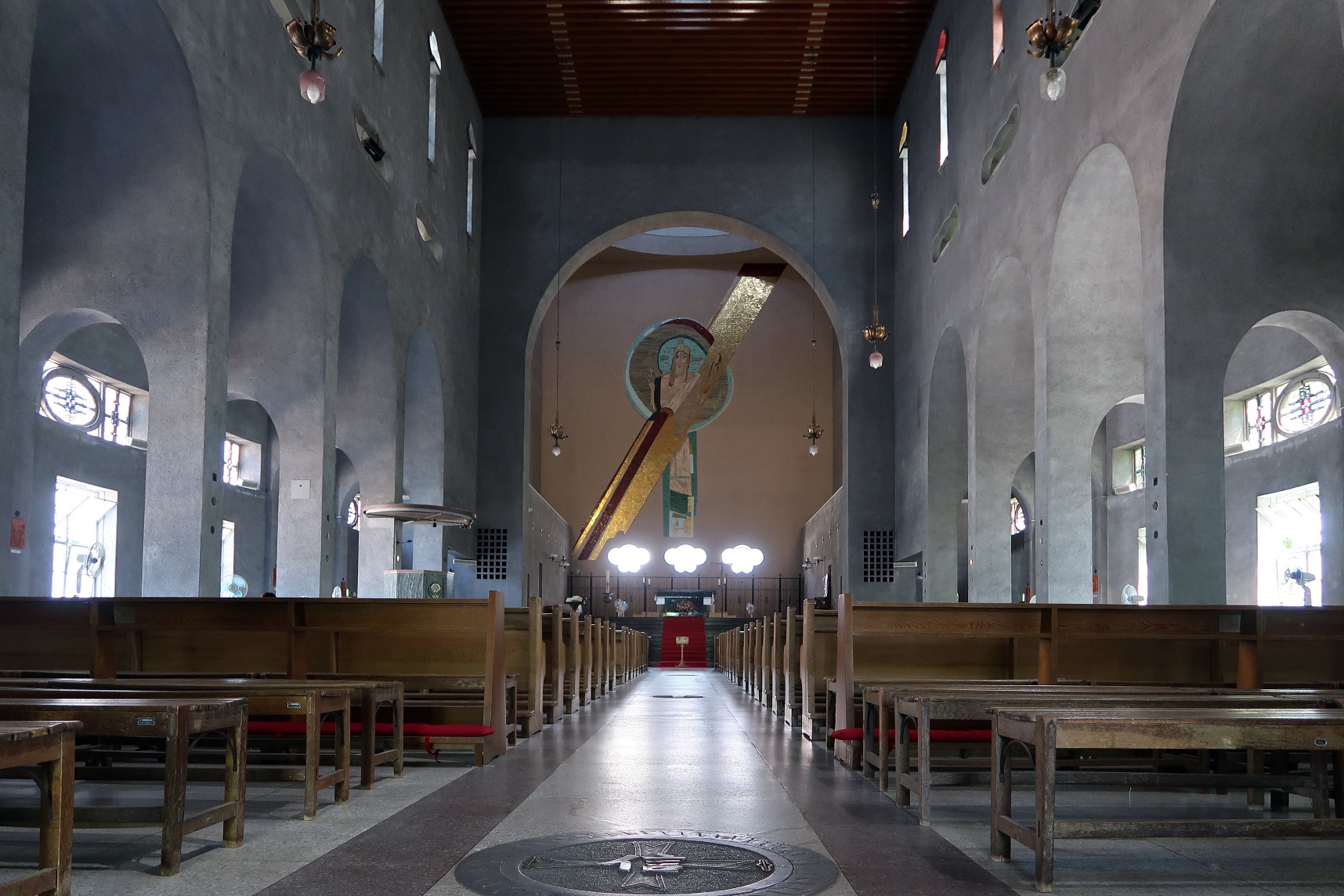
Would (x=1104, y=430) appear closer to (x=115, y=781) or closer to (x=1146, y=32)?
(x=1146, y=32)

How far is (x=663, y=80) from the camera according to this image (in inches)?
665

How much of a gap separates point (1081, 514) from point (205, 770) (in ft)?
27.5

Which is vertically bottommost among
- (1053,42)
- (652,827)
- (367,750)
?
(652,827)

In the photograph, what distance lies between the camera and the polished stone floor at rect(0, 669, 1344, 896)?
9.87 ft

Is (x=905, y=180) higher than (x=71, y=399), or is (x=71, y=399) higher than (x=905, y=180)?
(x=905, y=180)

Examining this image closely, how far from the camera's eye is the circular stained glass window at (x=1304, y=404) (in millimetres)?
13984

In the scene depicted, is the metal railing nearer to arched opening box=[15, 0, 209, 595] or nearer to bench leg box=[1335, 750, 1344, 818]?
arched opening box=[15, 0, 209, 595]

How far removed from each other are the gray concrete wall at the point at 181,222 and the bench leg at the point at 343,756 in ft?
8.54

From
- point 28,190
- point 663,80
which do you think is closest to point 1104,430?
point 663,80

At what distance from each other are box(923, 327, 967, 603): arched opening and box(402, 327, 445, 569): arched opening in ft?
20.8

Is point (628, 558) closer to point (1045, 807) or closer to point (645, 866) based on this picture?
point (645, 866)

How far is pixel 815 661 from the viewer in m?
7.64

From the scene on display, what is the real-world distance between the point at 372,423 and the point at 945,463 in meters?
7.17

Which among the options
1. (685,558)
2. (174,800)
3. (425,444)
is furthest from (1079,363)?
(685,558)
